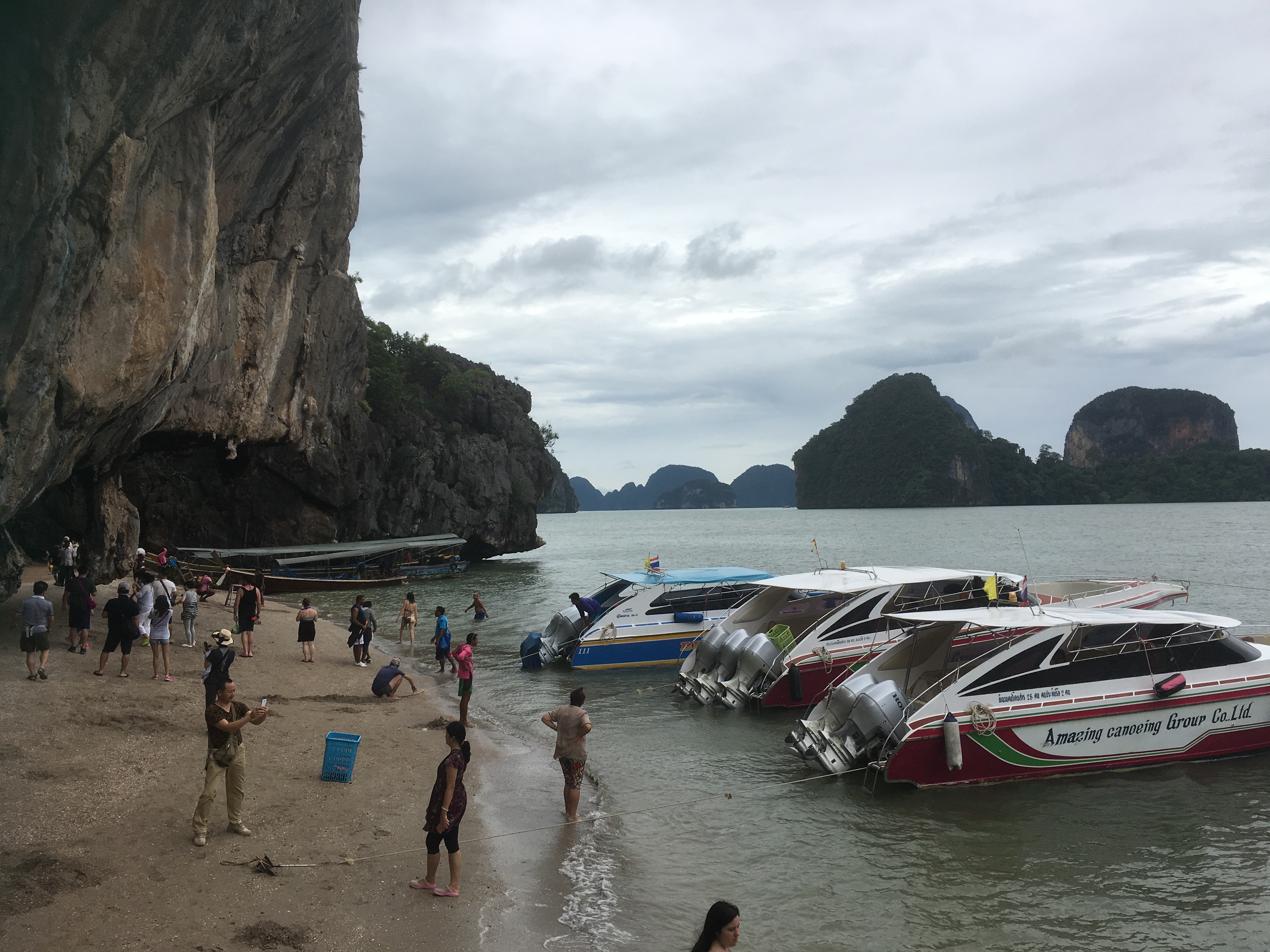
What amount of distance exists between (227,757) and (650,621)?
42.1ft

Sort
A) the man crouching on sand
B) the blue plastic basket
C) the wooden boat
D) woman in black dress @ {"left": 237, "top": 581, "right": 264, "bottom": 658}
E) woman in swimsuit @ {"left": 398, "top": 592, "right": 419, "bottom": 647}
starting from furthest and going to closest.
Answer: the wooden boat < woman in swimsuit @ {"left": 398, "top": 592, "right": 419, "bottom": 647} < woman in black dress @ {"left": 237, "top": 581, "right": 264, "bottom": 658} < the blue plastic basket < the man crouching on sand

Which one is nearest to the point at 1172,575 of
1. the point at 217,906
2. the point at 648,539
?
the point at 217,906

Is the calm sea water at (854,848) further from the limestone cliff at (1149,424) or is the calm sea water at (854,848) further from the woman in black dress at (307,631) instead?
the limestone cliff at (1149,424)

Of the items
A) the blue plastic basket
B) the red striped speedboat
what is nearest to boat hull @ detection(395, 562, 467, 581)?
the blue plastic basket

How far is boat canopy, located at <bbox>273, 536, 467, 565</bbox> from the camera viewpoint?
41188mm

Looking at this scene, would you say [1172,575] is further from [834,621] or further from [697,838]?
[697,838]

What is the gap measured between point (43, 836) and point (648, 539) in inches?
4070

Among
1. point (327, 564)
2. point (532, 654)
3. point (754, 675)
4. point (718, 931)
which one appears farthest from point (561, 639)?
point (327, 564)

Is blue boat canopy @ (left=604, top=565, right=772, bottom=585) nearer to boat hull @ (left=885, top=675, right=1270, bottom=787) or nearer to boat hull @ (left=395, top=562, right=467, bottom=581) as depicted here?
boat hull @ (left=885, top=675, right=1270, bottom=787)

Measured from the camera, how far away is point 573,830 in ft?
32.6

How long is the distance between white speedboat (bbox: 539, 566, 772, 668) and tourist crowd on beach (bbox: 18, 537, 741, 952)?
1.08 metres

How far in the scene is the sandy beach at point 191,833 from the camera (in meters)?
6.69

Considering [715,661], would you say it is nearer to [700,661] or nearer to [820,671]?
[700,661]

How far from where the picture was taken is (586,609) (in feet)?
69.2
